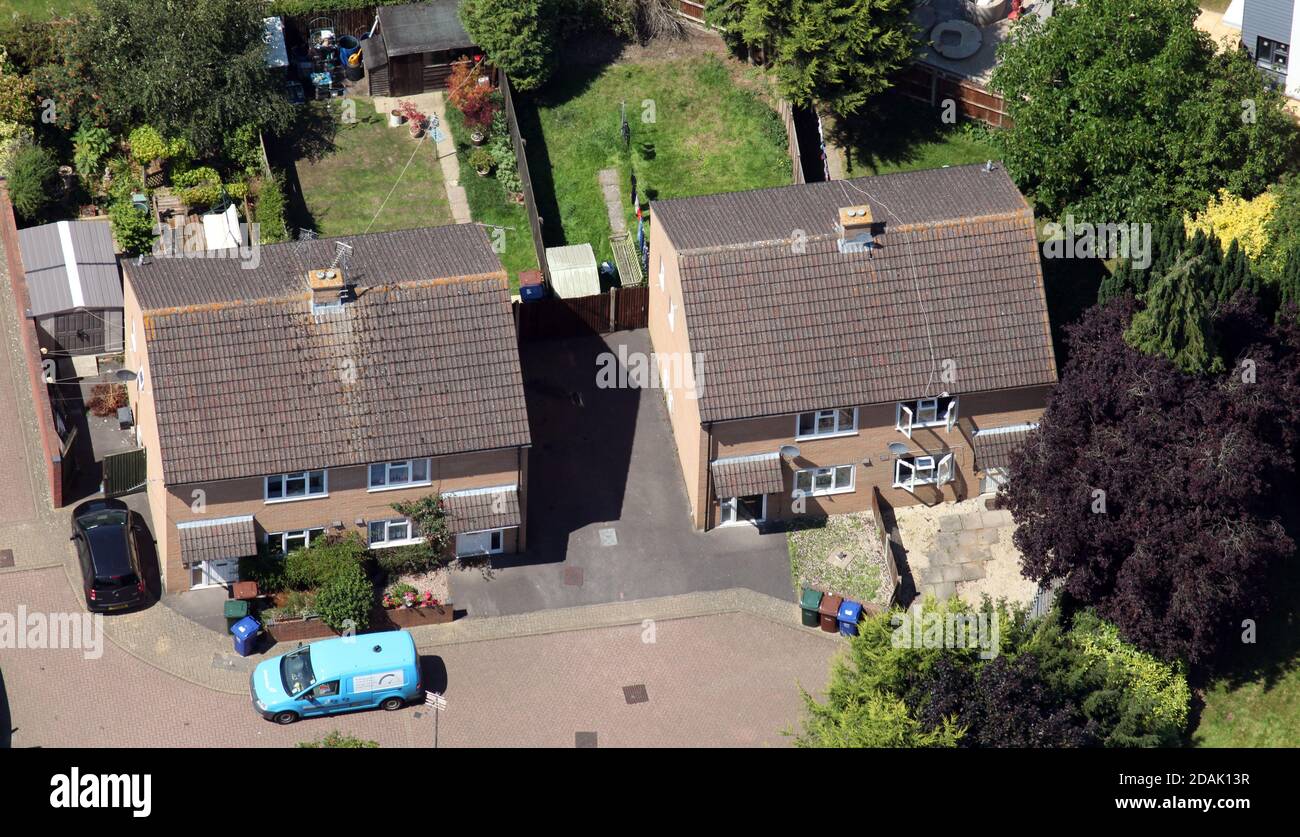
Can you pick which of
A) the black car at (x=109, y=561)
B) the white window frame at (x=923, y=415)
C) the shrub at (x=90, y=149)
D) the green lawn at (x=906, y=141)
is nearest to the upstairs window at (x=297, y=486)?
the black car at (x=109, y=561)

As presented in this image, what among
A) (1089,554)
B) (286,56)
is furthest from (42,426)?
(1089,554)

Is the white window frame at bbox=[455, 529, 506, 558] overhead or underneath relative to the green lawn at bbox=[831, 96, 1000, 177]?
underneath

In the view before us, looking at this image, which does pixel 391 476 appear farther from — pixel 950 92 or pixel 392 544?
pixel 950 92

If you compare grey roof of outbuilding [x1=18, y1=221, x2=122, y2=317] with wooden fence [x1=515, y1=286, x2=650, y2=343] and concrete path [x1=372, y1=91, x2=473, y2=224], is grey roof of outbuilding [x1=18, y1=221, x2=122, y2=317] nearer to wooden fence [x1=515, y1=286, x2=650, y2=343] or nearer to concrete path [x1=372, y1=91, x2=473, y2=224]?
concrete path [x1=372, y1=91, x2=473, y2=224]

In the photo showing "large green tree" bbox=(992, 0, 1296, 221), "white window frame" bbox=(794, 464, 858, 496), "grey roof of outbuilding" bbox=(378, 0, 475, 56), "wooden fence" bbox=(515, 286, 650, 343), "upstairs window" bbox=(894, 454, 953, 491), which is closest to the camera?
"white window frame" bbox=(794, 464, 858, 496)

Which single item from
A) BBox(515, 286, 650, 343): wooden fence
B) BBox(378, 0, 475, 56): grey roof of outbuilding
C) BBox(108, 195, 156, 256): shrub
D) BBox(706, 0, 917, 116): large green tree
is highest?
BBox(378, 0, 475, 56): grey roof of outbuilding

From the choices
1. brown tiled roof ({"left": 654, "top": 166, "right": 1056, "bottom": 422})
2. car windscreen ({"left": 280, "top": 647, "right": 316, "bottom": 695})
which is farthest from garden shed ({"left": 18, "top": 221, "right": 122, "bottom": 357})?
brown tiled roof ({"left": 654, "top": 166, "right": 1056, "bottom": 422})

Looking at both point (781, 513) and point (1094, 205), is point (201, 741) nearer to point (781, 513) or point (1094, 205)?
point (781, 513)
